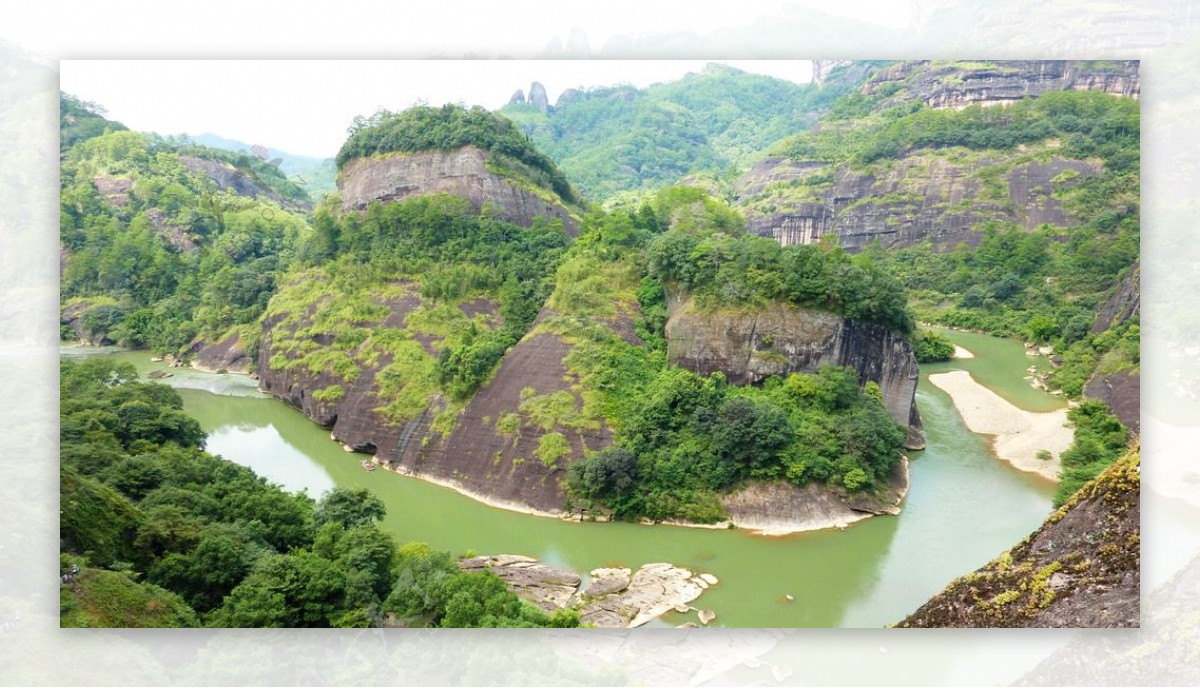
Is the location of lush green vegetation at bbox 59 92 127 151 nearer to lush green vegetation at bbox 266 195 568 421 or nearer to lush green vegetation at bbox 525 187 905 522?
lush green vegetation at bbox 266 195 568 421

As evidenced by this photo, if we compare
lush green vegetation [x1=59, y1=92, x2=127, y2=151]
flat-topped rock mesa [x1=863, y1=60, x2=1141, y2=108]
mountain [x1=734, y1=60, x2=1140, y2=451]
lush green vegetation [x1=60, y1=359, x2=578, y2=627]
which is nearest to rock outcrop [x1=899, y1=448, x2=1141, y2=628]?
mountain [x1=734, y1=60, x2=1140, y2=451]

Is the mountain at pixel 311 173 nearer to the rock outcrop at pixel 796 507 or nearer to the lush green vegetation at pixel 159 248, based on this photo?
the lush green vegetation at pixel 159 248

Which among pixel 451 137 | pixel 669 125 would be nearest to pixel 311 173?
pixel 669 125

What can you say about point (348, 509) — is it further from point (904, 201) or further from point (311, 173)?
point (311, 173)

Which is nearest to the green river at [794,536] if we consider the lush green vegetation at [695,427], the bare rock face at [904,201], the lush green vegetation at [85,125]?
the lush green vegetation at [695,427]

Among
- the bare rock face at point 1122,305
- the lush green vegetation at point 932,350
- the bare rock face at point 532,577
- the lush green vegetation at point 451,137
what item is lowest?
the bare rock face at point 532,577

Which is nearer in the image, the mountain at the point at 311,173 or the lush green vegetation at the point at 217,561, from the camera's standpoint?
the lush green vegetation at the point at 217,561
